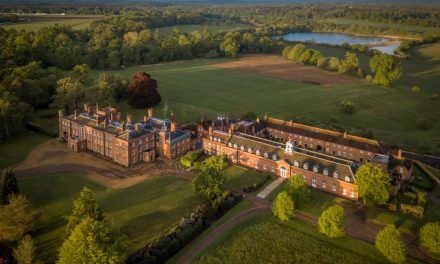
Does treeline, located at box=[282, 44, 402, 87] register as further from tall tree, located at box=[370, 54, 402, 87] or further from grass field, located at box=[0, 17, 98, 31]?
grass field, located at box=[0, 17, 98, 31]

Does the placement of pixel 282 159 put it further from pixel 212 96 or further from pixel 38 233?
pixel 212 96

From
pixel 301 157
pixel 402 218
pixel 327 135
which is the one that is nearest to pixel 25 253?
pixel 301 157

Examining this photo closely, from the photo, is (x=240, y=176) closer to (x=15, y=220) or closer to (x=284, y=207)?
(x=284, y=207)

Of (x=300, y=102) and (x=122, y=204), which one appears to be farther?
(x=300, y=102)

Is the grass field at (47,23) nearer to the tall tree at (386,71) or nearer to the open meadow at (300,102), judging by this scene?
the open meadow at (300,102)

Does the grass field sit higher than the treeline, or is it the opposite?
the grass field

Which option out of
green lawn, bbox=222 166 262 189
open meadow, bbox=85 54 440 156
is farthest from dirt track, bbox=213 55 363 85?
green lawn, bbox=222 166 262 189
